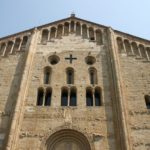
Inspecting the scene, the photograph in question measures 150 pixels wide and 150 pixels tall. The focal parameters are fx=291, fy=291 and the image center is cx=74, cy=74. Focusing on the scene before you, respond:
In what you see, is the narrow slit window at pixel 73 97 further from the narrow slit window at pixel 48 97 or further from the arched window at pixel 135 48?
the arched window at pixel 135 48

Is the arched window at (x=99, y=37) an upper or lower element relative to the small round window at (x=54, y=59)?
upper

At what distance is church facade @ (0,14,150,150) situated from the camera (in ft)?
45.7

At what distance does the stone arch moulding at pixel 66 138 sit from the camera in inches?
539

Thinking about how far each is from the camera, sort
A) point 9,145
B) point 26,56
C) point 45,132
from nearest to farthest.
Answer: point 9,145
point 45,132
point 26,56

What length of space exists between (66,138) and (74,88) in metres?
3.30

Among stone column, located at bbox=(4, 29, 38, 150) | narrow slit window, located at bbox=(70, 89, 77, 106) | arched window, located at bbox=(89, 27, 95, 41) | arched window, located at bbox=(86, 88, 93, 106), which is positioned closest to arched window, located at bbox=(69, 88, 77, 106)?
narrow slit window, located at bbox=(70, 89, 77, 106)

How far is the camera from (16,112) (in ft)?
47.9

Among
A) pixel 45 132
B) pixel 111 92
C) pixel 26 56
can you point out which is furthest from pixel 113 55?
pixel 45 132

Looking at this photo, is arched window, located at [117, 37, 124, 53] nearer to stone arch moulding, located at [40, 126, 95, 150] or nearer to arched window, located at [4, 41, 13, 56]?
stone arch moulding, located at [40, 126, 95, 150]

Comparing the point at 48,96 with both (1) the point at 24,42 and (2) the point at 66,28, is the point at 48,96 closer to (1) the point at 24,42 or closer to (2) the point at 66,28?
(1) the point at 24,42

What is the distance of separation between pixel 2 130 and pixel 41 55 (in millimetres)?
6193

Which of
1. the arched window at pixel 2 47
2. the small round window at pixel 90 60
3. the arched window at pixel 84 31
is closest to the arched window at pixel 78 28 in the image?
the arched window at pixel 84 31

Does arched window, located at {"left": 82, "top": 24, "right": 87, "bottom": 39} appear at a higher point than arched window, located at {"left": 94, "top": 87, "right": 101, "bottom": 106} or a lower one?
higher

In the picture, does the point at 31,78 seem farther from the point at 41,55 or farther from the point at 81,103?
the point at 81,103
